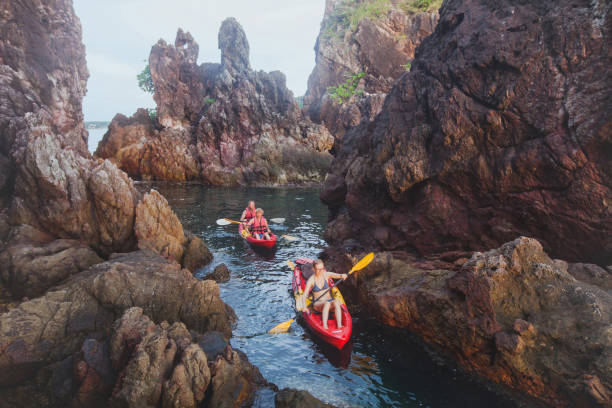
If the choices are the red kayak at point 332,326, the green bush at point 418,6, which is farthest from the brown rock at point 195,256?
the green bush at point 418,6

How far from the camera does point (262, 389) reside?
20.4 feet

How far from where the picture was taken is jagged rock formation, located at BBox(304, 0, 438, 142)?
41688 mm

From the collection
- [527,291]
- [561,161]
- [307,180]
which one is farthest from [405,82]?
[307,180]

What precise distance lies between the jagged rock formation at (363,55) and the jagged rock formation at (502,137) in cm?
2812

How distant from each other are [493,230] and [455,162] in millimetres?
2032

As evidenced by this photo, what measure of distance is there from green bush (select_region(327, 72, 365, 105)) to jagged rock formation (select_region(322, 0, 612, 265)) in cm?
3327

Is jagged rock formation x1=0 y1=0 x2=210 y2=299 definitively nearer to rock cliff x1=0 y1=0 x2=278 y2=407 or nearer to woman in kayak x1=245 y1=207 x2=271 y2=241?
rock cliff x1=0 y1=0 x2=278 y2=407

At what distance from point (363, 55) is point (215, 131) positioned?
2243cm

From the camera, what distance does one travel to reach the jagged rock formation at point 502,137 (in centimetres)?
707

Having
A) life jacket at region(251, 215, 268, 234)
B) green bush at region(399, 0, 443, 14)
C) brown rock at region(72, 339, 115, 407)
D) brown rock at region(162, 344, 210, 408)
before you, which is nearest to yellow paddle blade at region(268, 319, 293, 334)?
brown rock at region(162, 344, 210, 408)

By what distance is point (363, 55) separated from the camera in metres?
44.9

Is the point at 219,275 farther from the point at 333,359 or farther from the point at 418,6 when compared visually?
the point at 418,6

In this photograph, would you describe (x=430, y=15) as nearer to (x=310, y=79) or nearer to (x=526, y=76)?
(x=310, y=79)

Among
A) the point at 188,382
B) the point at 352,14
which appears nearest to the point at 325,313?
the point at 188,382
